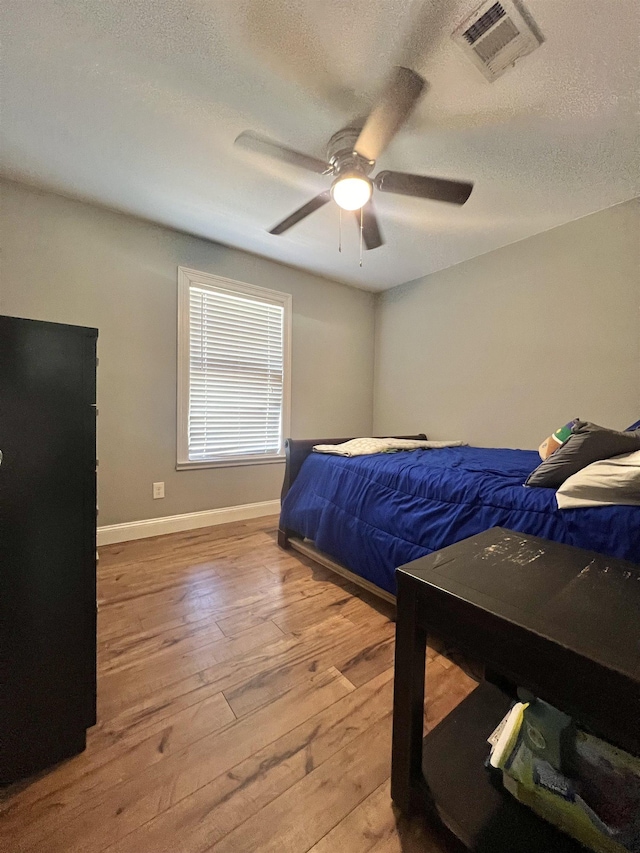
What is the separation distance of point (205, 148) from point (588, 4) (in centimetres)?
165

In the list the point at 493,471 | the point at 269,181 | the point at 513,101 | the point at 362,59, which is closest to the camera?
the point at 362,59

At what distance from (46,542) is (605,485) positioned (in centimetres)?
162

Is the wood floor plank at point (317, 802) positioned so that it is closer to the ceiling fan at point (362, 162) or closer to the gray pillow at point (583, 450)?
the gray pillow at point (583, 450)

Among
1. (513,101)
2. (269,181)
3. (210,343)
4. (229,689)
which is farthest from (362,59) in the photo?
(229,689)

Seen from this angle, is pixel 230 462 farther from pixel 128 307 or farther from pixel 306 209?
pixel 306 209

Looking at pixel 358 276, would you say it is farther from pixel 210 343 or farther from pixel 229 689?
pixel 229 689

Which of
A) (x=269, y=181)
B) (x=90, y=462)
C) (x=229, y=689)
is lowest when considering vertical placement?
(x=229, y=689)

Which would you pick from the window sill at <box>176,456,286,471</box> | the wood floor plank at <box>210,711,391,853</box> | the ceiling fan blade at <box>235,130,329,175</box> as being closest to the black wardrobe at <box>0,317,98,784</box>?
the wood floor plank at <box>210,711,391,853</box>

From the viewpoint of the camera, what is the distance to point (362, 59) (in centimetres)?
135

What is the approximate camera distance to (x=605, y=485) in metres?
1.10

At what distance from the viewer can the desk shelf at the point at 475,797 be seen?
0.69 m

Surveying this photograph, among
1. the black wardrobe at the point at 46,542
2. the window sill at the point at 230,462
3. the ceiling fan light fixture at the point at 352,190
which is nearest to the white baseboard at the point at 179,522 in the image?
the window sill at the point at 230,462

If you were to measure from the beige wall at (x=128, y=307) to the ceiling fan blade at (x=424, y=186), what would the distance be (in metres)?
1.71

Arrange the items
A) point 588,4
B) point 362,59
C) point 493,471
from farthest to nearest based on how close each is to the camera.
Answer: point 493,471 → point 362,59 → point 588,4
